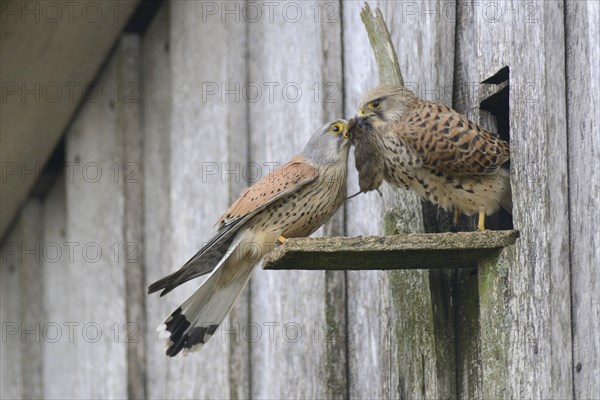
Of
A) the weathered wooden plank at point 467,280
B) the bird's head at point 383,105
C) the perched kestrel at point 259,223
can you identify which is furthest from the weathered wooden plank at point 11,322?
the weathered wooden plank at point 467,280

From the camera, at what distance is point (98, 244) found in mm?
5738

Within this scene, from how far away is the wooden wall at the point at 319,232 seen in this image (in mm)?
3428

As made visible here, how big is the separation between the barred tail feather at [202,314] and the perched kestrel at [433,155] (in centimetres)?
74

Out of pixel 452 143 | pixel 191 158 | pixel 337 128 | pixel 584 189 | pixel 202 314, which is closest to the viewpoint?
pixel 584 189

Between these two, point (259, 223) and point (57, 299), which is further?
point (57, 299)

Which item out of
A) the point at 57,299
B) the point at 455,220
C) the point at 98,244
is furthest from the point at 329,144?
the point at 57,299

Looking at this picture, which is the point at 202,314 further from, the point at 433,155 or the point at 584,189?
the point at 584,189

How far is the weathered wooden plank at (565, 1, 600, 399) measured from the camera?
3240 mm

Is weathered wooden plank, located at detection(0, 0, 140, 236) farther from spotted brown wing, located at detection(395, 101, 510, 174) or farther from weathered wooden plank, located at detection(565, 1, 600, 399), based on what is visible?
weathered wooden plank, located at detection(565, 1, 600, 399)

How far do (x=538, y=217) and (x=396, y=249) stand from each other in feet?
1.34

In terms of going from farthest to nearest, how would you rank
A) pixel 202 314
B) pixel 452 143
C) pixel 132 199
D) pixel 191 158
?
1. pixel 132 199
2. pixel 191 158
3. pixel 202 314
4. pixel 452 143

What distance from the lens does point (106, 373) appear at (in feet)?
18.3

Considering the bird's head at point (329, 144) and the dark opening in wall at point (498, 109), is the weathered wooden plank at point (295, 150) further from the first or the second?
the dark opening in wall at point (498, 109)

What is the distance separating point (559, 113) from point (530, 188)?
233mm
